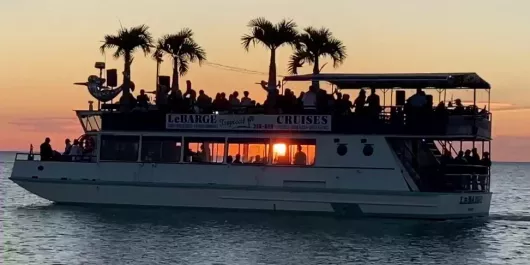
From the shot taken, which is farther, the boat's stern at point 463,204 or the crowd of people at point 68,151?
the crowd of people at point 68,151

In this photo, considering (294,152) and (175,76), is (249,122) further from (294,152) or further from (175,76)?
(175,76)

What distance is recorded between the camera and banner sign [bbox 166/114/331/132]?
1474 inches

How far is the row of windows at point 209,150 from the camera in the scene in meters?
37.8

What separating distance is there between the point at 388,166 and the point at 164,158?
7.35 metres

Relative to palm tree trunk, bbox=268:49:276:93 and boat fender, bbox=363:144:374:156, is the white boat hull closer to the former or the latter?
boat fender, bbox=363:144:374:156

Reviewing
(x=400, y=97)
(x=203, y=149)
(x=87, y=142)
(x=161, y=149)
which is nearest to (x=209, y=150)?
(x=203, y=149)

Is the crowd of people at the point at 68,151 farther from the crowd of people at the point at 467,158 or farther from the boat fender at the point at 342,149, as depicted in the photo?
the crowd of people at the point at 467,158

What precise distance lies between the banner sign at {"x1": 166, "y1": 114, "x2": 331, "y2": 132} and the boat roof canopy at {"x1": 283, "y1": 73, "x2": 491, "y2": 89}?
1232mm

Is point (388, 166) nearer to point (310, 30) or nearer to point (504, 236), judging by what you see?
point (504, 236)

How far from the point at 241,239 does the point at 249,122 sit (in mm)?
6430

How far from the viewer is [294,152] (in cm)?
3781

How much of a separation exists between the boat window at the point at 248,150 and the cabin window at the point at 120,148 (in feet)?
10.4

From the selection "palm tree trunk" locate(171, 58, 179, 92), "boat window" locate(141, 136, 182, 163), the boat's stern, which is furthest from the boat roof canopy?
"palm tree trunk" locate(171, 58, 179, 92)

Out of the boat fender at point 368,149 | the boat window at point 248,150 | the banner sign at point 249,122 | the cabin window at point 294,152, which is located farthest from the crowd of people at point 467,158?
the boat window at point 248,150
